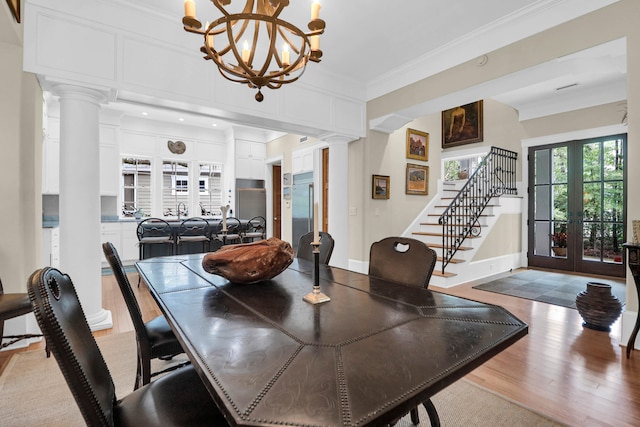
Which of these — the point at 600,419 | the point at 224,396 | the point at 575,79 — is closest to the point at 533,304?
the point at 600,419

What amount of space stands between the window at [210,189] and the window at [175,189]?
34 cm

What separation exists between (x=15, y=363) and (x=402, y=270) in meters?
2.81

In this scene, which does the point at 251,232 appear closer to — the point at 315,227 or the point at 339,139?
the point at 339,139

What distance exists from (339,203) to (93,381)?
162 inches

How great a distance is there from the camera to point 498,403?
71.1 inches

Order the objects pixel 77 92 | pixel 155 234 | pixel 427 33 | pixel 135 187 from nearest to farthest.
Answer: pixel 77 92, pixel 427 33, pixel 155 234, pixel 135 187

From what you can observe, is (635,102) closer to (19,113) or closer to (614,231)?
(614,231)

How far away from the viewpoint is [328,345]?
0.93 meters

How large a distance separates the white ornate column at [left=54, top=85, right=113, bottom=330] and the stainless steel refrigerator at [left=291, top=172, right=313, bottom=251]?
3.73 m

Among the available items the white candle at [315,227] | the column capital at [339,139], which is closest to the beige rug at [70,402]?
the white candle at [315,227]

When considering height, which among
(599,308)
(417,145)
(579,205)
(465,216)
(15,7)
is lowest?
(599,308)

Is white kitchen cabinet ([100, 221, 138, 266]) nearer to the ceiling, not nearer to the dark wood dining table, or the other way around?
the ceiling

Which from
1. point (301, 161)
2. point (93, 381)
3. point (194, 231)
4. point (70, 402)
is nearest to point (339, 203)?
point (301, 161)

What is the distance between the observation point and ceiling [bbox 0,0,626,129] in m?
2.84
